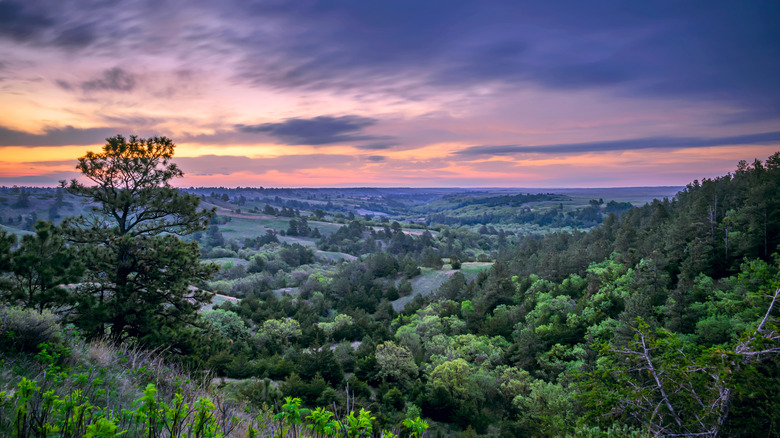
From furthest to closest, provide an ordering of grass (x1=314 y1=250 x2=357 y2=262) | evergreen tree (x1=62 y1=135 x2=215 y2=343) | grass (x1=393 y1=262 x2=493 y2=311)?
grass (x1=314 y1=250 x2=357 y2=262) → grass (x1=393 y1=262 x2=493 y2=311) → evergreen tree (x1=62 y1=135 x2=215 y2=343)

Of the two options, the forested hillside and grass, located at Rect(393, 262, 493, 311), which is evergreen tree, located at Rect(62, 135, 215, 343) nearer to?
the forested hillside

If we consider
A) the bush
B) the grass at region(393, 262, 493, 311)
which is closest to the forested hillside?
the bush

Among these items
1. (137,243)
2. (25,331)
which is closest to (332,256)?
(137,243)

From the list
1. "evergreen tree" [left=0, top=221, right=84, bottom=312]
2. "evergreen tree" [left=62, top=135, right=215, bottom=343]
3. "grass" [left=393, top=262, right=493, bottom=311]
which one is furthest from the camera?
"grass" [left=393, top=262, right=493, bottom=311]

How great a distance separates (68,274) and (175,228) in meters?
5.48

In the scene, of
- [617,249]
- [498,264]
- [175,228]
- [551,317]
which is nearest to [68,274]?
[175,228]

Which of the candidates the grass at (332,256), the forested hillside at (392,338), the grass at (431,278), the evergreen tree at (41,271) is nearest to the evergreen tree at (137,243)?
the forested hillside at (392,338)

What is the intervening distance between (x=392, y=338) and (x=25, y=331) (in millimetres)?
31307

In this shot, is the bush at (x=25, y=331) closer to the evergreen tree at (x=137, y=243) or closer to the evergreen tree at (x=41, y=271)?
the evergreen tree at (x=41, y=271)

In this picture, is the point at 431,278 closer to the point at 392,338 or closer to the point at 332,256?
Answer: the point at 392,338

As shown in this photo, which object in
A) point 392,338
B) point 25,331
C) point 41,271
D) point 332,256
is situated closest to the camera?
point 25,331

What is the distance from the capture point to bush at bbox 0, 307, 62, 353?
6.97 meters

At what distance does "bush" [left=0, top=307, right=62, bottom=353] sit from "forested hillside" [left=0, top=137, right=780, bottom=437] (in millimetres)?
36

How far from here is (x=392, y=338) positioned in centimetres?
3594
